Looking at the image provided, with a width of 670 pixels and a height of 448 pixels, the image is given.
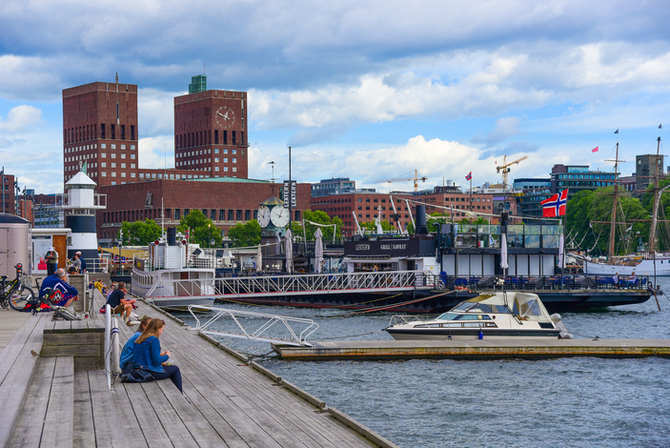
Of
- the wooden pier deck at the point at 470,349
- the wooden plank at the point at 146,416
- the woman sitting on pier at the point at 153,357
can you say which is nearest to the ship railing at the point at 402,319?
the wooden pier deck at the point at 470,349

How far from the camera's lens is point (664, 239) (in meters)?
140

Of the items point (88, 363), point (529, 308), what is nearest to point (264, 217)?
point (529, 308)

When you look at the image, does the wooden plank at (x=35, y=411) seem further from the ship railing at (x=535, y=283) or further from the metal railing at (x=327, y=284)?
the ship railing at (x=535, y=283)

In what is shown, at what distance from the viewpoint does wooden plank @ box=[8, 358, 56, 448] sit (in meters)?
9.86

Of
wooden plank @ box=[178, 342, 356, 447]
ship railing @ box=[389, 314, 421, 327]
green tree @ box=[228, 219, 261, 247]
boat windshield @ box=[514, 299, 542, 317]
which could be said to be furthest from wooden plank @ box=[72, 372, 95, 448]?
green tree @ box=[228, 219, 261, 247]

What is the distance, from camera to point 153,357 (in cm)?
1446

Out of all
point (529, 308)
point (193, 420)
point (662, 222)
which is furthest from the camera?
point (662, 222)

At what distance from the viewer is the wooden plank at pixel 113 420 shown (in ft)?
35.4

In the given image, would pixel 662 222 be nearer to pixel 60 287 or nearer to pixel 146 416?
pixel 60 287

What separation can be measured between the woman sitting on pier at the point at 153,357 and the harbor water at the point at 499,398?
625 cm

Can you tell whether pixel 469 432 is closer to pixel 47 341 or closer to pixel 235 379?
pixel 235 379

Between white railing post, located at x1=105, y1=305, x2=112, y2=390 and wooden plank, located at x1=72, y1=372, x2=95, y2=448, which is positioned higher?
white railing post, located at x1=105, y1=305, x2=112, y2=390

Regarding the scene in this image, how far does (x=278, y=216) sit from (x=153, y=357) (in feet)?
333

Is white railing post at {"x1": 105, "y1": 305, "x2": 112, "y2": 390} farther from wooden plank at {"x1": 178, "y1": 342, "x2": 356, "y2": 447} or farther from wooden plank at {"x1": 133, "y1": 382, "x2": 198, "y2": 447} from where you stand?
wooden plank at {"x1": 178, "y1": 342, "x2": 356, "y2": 447}
